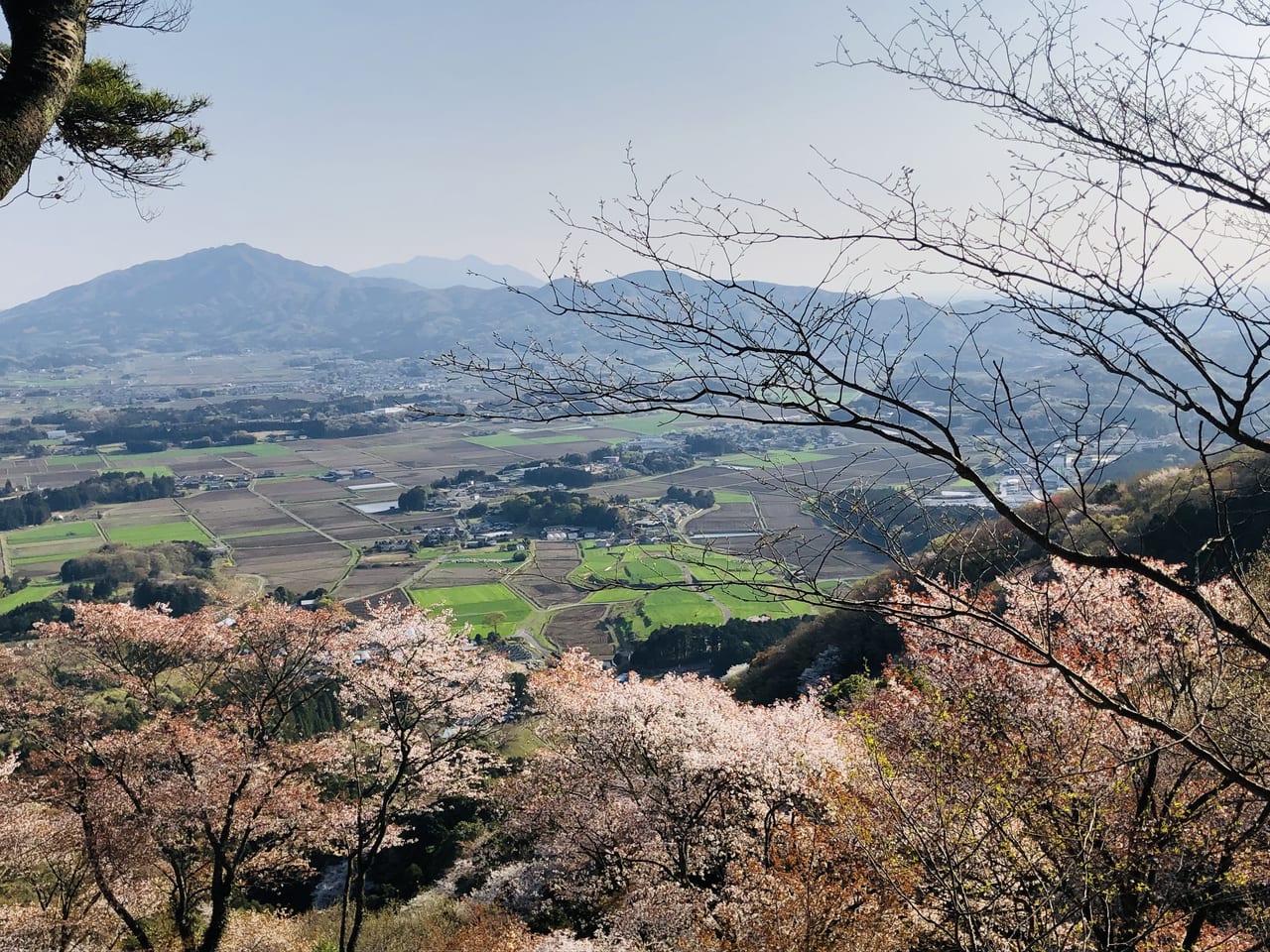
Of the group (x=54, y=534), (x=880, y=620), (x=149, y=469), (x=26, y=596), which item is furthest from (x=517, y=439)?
(x=880, y=620)

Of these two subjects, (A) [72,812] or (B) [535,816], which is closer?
(A) [72,812]

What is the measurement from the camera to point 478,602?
44938 mm

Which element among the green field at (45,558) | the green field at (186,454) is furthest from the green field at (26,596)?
the green field at (186,454)

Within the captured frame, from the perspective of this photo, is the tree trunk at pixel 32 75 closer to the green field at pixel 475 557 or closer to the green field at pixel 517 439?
the green field at pixel 475 557

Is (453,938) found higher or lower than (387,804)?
lower

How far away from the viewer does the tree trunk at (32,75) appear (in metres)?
3.07

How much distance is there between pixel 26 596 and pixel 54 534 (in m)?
20.9

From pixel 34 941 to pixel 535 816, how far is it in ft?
25.2

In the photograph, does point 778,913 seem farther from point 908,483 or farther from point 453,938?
point 453,938

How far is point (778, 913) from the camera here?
7.72 meters

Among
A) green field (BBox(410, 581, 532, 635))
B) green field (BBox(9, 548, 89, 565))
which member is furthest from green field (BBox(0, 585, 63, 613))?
green field (BBox(410, 581, 532, 635))

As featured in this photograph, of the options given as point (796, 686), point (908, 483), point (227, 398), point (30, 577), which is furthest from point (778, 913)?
point (227, 398)

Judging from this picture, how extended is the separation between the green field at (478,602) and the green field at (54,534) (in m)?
31.7

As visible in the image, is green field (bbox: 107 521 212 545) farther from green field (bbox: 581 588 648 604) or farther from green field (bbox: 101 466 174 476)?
green field (bbox: 581 588 648 604)
